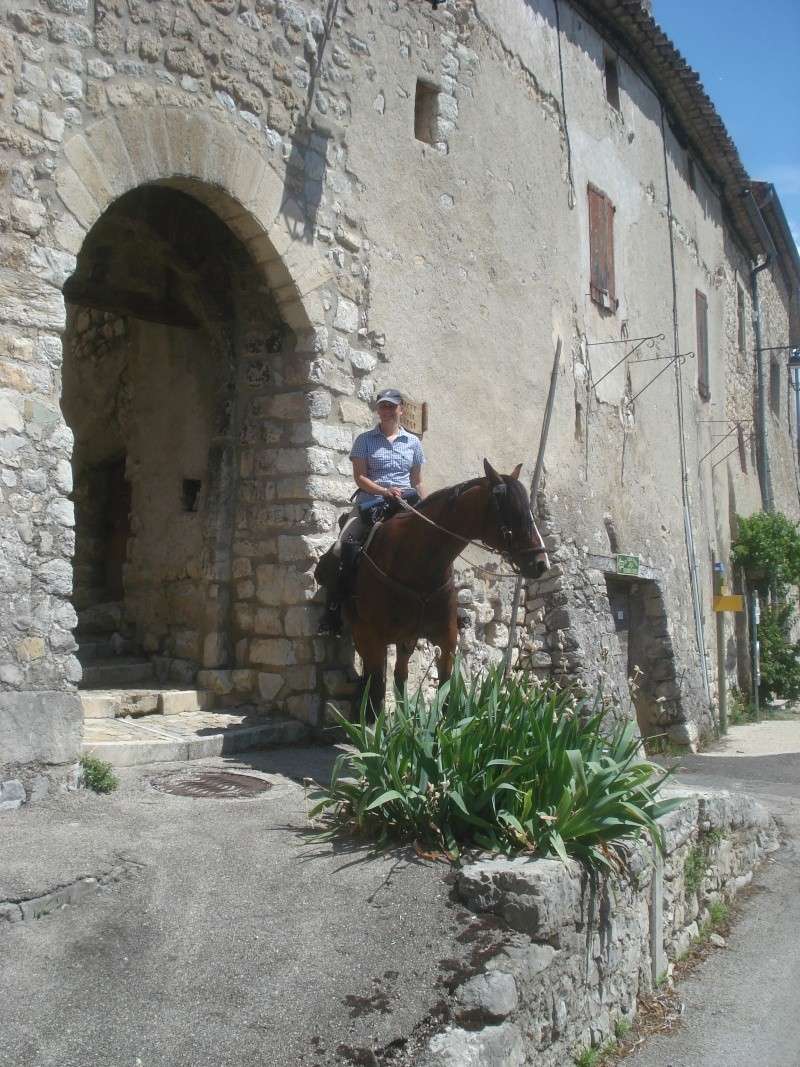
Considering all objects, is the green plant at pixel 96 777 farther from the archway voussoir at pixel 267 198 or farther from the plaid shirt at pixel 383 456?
the archway voussoir at pixel 267 198

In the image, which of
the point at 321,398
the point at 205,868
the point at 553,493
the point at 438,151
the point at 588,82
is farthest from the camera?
the point at 588,82

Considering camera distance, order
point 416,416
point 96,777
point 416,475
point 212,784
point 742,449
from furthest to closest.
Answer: point 742,449, point 416,416, point 416,475, point 212,784, point 96,777

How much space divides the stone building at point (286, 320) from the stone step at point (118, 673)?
0.21 ft

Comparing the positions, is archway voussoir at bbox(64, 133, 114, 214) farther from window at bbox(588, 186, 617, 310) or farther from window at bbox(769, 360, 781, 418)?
window at bbox(769, 360, 781, 418)

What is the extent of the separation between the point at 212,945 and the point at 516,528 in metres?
3.09

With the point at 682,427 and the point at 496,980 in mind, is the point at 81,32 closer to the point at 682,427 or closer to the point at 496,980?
the point at 496,980

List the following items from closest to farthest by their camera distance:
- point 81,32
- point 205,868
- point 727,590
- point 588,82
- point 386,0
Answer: point 205,868, point 81,32, point 386,0, point 588,82, point 727,590

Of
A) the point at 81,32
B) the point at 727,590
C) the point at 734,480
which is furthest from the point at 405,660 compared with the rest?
the point at 734,480

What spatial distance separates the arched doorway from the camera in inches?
299

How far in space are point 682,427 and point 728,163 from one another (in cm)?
497

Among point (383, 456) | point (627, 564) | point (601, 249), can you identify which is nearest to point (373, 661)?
point (383, 456)

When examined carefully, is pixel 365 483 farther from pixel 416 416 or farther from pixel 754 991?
pixel 754 991

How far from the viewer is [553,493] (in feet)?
35.2

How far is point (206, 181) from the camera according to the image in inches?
264
